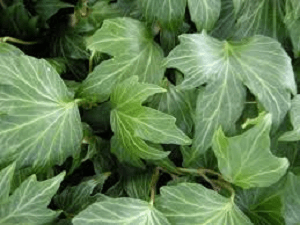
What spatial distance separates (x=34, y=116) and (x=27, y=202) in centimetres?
11

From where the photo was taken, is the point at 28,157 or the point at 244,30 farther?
the point at 244,30

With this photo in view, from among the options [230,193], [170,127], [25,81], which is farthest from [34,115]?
[230,193]

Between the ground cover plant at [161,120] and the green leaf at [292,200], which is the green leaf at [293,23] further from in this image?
the green leaf at [292,200]

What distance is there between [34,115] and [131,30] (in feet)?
0.61

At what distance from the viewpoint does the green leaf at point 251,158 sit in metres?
0.59

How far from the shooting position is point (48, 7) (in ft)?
2.70

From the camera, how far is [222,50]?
0.71 meters

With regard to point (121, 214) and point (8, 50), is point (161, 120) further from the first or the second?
point (8, 50)

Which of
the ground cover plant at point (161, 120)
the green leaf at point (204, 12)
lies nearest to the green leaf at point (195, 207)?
the ground cover plant at point (161, 120)

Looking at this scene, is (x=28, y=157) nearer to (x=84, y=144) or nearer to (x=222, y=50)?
(x=84, y=144)

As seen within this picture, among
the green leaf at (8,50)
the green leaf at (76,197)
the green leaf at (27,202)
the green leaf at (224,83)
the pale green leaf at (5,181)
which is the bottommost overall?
the green leaf at (76,197)

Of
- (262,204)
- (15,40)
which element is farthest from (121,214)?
(15,40)

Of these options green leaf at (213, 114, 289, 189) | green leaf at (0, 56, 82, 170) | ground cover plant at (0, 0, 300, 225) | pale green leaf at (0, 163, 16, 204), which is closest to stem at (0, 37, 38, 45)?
ground cover plant at (0, 0, 300, 225)

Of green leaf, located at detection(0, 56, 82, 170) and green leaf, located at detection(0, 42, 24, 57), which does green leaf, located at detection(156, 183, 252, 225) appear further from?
green leaf, located at detection(0, 42, 24, 57)
